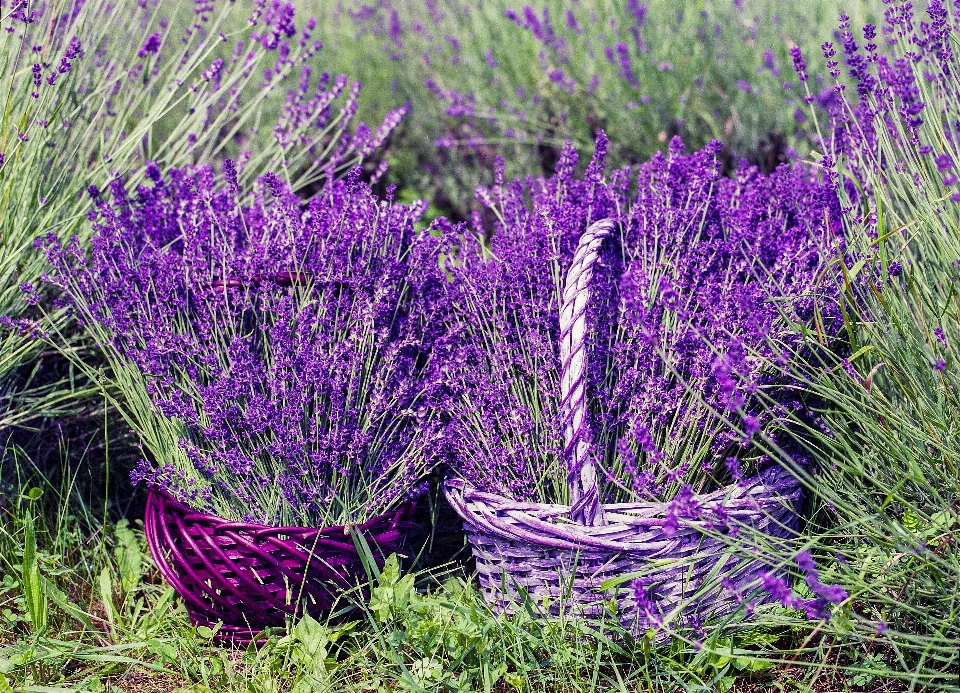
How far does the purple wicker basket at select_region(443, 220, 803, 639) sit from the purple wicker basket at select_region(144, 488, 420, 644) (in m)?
0.27

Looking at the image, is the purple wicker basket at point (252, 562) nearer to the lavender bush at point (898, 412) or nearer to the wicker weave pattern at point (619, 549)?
the wicker weave pattern at point (619, 549)

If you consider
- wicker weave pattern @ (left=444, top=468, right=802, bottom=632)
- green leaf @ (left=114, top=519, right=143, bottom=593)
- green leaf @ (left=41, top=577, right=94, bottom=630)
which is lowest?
green leaf @ (left=41, top=577, right=94, bottom=630)

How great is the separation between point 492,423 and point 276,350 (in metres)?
0.46

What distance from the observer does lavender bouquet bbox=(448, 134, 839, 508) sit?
5.88 ft

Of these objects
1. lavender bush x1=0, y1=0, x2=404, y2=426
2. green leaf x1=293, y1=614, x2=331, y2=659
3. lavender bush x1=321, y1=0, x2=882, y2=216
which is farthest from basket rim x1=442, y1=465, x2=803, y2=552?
lavender bush x1=321, y1=0, x2=882, y2=216

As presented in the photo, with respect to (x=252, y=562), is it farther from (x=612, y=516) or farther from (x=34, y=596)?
(x=612, y=516)

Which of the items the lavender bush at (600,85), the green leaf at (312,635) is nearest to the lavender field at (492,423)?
the green leaf at (312,635)

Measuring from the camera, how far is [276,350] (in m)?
1.87

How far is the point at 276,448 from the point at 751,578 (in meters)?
0.95

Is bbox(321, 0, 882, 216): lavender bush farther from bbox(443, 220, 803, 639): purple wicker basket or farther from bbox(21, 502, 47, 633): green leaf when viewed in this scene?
bbox(21, 502, 47, 633): green leaf

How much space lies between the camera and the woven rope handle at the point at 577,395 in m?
1.65

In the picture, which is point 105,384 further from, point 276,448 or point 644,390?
point 644,390

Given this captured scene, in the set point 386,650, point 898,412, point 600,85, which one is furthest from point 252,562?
point 600,85

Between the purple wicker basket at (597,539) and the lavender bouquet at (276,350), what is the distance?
28 centimetres
